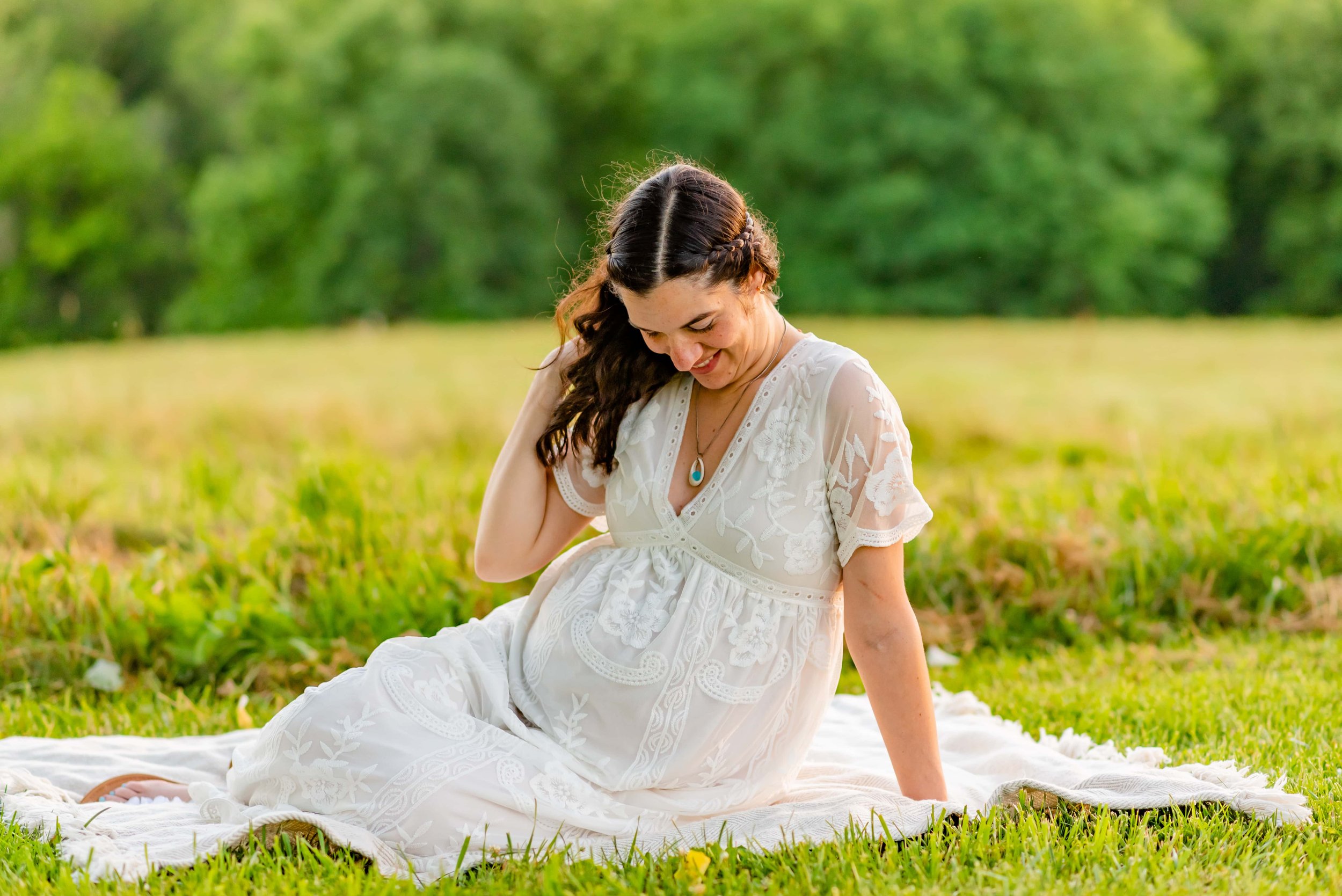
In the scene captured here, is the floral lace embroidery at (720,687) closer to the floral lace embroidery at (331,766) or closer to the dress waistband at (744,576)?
the dress waistband at (744,576)

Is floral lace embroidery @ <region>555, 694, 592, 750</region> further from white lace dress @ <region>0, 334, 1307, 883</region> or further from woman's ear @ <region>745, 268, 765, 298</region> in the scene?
woman's ear @ <region>745, 268, 765, 298</region>

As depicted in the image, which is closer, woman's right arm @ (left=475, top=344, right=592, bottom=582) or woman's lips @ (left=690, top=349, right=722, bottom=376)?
woman's lips @ (left=690, top=349, right=722, bottom=376)

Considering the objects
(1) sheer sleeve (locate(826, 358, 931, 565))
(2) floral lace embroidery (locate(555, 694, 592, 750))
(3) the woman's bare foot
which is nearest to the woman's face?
(1) sheer sleeve (locate(826, 358, 931, 565))

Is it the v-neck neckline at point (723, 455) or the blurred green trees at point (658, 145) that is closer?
the v-neck neckline at point (723, 455)

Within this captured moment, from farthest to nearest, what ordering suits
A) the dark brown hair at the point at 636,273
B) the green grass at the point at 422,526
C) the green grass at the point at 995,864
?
1. the green grass at the point at 422,526
2. the dark brown hair at the point at 636,273
3. the green grass at the point at 995,864

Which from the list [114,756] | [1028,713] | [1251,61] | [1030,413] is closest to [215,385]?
[1030,413]

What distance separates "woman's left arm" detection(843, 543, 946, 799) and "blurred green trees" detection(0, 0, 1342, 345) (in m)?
28.2

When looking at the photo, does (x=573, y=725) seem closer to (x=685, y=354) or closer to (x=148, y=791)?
(x=685, y=354)

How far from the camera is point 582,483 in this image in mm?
2988

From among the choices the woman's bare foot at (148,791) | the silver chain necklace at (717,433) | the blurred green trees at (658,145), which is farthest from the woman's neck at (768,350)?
the blurred green trees at (658,145)

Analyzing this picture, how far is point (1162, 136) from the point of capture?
3394cm

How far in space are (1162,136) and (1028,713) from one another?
110ft

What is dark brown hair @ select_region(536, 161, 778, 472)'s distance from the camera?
257 cm

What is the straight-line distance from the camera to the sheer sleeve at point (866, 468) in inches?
104
